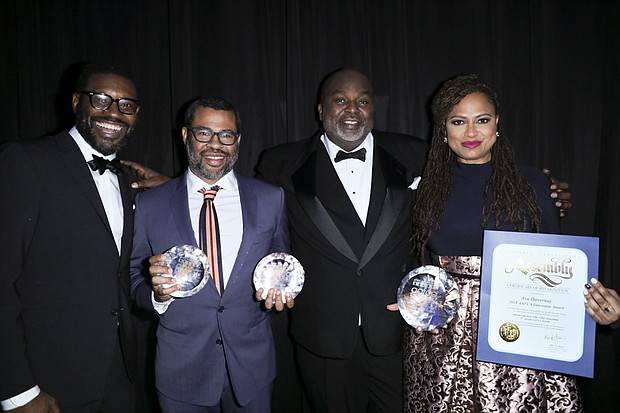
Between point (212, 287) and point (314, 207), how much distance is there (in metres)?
0.75

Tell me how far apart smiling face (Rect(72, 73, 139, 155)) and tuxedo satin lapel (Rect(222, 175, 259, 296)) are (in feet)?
2.30

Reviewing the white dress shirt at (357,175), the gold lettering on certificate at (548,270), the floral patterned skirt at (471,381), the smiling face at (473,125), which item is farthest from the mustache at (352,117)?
the gold lettering on certificate at (548,270)

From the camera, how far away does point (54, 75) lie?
324 centimetres

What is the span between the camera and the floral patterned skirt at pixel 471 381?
6.33 feet

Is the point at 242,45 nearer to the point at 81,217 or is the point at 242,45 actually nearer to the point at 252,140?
the point at 252,140

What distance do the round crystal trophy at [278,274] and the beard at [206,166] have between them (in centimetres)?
57

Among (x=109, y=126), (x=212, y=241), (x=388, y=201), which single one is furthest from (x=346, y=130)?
(x=109, y=126)

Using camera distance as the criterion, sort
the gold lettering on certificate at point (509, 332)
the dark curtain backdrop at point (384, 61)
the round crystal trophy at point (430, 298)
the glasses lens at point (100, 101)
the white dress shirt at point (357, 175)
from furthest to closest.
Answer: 1. the dark curtain backdrop at point (384, 61)
2. the white dress shirt at point (357, 175)
3. the glasses lens at point (100, 101)
4. the round crystal trophy at point (430, 298)
5. the gold lettering on certificate at point (509, 332)

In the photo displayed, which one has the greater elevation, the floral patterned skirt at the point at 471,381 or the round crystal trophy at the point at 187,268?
the round crystal trophy at the point at 187,268

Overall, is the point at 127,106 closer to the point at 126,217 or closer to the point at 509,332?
the point at 126,217

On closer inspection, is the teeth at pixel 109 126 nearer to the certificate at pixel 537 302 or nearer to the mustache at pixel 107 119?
the mustache at pixel 107 119

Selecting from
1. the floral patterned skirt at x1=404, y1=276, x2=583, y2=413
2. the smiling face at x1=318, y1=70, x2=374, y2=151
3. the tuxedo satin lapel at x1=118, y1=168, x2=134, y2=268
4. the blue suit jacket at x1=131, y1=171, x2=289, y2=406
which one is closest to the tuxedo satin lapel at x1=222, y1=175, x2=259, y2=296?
the blue suit jacket at x1=131, y1=171, x2=289, y2=406

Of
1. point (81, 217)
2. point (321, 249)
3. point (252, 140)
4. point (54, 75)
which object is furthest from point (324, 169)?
point (54, 75)

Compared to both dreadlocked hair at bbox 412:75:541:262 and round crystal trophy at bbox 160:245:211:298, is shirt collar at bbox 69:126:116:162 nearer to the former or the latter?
round crystal trophy at bbox 160:245:211:298
